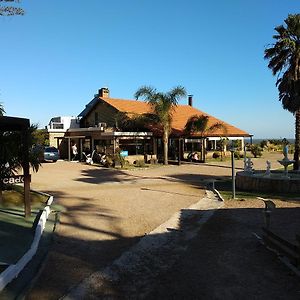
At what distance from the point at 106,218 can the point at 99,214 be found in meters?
0.65

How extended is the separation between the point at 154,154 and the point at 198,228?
954 inches

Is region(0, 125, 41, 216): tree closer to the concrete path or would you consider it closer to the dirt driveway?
the dirt driveway

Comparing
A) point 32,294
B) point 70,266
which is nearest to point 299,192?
point 70,266

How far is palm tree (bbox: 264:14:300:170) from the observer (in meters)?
23.2

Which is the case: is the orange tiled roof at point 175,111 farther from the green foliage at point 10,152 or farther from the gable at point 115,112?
the green foliage at point 10,152

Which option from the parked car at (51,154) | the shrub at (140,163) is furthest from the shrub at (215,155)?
the parked car at (51,154)

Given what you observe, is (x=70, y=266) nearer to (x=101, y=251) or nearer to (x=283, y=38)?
(x=101, y=251)

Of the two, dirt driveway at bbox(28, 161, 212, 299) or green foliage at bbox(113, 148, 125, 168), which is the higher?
green foliage at bbox(113, 148, 125, 168)

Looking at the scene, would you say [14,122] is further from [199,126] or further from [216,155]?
[216,155]

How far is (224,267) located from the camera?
7148mm

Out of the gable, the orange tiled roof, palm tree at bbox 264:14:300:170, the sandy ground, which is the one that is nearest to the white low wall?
the sandy ground

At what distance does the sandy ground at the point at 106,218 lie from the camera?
6621 millimetres

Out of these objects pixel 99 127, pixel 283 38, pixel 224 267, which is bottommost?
pixel 224 267

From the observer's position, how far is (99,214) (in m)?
12.2
